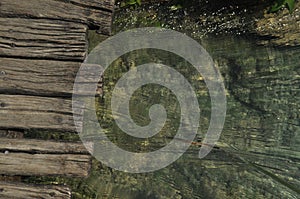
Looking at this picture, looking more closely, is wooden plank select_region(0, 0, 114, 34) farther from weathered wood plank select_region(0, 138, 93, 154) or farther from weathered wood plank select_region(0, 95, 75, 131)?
weathered wood plank select_region(0, 138, 93, 154)

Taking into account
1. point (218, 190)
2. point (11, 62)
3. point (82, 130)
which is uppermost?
point (11, 62)

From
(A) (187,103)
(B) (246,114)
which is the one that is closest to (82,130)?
(A) (187,103)

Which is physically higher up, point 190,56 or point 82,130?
point 190,56

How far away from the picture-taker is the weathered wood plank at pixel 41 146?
2803 millimetres

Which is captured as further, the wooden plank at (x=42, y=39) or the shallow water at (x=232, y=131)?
the wooden plank at (x=42, y=39)

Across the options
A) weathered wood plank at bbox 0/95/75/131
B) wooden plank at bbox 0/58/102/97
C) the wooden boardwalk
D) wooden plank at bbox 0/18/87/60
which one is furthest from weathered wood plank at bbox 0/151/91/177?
wooden plank at bbox 0/18/87/60

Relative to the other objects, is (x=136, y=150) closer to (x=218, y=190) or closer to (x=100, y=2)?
(x=218, y=190)

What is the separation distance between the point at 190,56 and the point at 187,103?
18 cm

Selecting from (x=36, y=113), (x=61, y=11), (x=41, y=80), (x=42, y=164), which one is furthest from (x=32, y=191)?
(x=61, y=11)

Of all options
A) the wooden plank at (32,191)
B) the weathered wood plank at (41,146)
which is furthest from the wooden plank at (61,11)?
the wooden plank at (32,191)

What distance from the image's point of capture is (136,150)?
9.39 feet

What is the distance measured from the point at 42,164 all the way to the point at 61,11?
22.8 inches

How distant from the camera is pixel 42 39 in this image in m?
2.88

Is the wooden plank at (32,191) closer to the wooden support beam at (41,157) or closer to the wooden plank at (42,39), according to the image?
the wooden support beam at (41,157)
